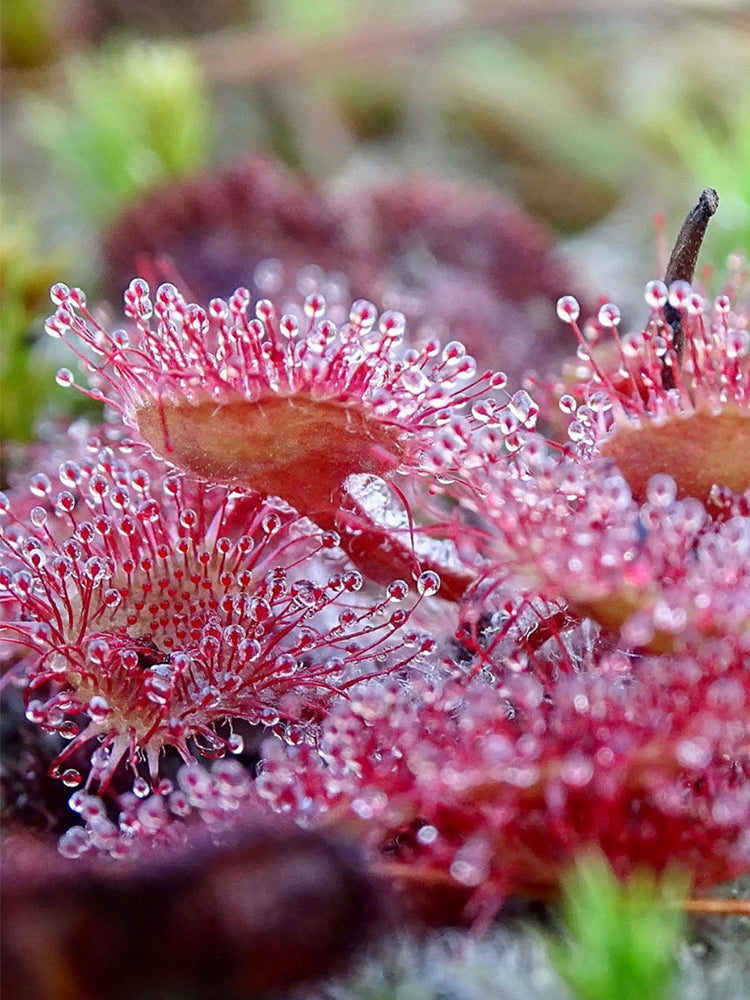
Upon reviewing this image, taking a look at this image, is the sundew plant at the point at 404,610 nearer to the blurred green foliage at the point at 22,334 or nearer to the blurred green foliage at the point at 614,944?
the blurred green foliage at the point at 614,944

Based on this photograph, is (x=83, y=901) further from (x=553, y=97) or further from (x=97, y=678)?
(x=553, y=97)

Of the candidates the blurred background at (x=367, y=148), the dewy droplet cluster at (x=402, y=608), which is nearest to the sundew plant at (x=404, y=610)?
the dewy droplet cluster at (x=402, y=608)

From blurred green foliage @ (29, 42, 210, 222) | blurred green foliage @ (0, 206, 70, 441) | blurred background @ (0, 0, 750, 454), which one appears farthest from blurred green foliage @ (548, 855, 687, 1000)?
blurred green foliage @ (29, 42, 210, 222)

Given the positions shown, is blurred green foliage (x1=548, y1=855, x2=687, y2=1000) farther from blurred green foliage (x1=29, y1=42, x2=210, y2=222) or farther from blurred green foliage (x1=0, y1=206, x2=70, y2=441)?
blurred green foliage (x1=29, y1=42, x2=210, y2=222)

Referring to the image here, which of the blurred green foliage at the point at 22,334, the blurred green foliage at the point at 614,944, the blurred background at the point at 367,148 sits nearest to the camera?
the blurred green foliage at the point at 614,944

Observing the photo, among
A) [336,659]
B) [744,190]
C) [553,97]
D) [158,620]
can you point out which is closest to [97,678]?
[158,620]

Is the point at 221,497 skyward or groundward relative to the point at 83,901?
skyward

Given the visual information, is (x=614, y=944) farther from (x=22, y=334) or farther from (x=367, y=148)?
(x=367, y=148)
